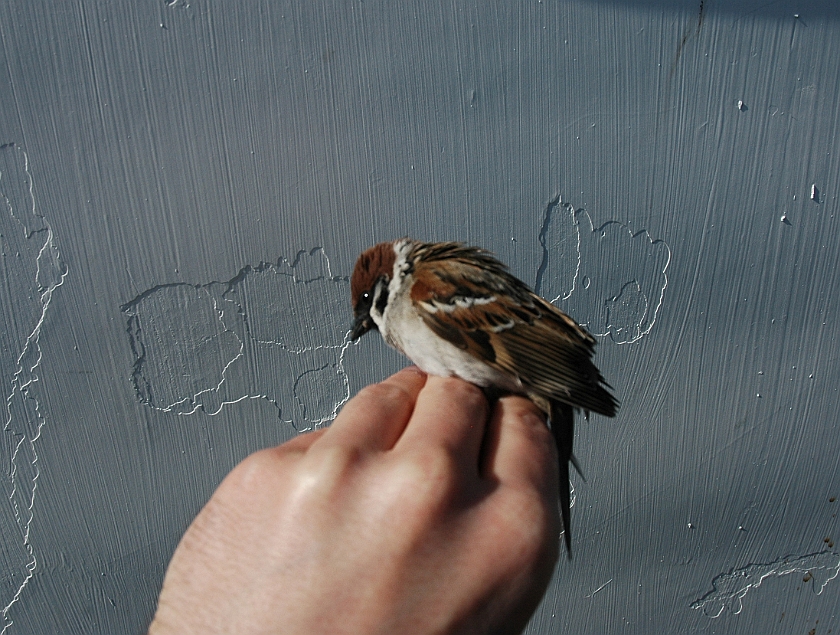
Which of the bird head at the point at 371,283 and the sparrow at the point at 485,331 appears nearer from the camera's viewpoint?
the sparrow at the point at 485,331

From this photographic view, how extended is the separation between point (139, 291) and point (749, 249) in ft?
5.43

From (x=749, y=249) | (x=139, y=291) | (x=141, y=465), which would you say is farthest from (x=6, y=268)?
(x=749, y=249)

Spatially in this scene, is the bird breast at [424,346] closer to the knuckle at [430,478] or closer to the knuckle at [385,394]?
the knuckle at [385,394]

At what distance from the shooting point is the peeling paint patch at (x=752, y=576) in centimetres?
190

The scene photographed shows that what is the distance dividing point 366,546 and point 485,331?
65cm

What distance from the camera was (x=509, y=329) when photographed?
1249mm

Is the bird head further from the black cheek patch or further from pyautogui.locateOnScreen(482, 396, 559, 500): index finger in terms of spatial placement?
pyautogui.locateOnScreen(482, 396, 559, 500): index finger

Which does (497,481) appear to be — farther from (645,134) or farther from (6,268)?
(6,268)

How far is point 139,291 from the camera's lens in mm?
1492

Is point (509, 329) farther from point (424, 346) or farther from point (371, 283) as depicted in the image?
point (371, 283)

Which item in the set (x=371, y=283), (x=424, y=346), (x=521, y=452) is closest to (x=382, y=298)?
(x=371, y=283)

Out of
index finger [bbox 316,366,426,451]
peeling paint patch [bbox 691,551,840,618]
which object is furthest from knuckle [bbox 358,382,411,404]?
peeling paint patch [bbox 691,551,840,618]

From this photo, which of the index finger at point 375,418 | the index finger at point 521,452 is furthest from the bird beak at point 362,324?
the index finger at point 521,452

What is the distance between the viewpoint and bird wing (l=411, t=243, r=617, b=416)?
1.19m
